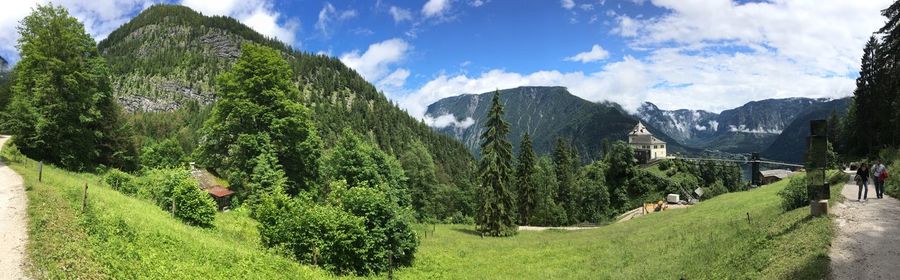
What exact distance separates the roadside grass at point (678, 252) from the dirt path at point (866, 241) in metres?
0.45

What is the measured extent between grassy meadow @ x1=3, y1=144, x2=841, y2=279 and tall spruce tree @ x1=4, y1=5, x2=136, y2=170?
287cm

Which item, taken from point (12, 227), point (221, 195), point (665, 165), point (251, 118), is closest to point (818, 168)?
point (12, 227)

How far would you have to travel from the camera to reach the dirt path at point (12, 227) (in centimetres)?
→ 1205

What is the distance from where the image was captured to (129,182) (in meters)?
32.3

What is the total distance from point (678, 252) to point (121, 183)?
112 feet

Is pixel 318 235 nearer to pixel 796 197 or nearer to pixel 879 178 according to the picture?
pixel 796 197

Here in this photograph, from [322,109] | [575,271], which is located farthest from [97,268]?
[322,109]

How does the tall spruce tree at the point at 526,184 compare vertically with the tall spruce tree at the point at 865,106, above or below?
below

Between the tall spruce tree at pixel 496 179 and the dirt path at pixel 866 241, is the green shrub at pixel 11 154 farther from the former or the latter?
the dirt path at pixel 866 241

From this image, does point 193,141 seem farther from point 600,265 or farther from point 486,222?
point 600,265

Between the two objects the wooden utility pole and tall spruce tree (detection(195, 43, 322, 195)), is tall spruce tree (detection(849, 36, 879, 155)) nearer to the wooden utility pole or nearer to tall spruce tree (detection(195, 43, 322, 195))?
the wooden utility pole

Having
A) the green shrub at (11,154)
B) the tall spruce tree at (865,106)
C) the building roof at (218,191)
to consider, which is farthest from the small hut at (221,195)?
the tall spruce tree at (865,106)

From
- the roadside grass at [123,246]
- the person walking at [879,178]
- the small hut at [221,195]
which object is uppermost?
the person walking at [879,178]

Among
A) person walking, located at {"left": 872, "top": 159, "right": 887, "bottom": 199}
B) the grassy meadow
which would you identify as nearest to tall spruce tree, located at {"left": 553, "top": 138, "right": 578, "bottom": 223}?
the grassy meadow
